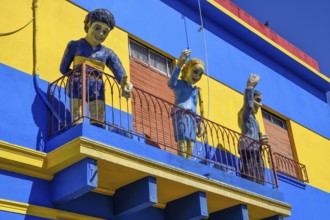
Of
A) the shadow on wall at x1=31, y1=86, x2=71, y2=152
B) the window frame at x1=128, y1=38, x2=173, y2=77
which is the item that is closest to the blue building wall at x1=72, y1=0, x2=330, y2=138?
the window frame at x1=128, y1=38, x2=173, y2=77

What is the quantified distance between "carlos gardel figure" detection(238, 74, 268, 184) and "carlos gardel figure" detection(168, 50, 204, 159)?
3.17 ft

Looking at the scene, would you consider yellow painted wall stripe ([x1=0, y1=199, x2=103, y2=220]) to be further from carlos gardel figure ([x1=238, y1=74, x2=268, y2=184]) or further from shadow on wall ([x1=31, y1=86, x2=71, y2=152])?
carlos gardel figure ([x1=238, y1=74, x2=268, y2=184])

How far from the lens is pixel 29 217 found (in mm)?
6176

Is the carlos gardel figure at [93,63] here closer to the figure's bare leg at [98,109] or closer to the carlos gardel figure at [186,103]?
the figure's bare leg at [98,109]

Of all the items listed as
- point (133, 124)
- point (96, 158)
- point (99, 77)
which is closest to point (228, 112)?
point (133, 124)

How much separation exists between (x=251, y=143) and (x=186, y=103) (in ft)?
4.57

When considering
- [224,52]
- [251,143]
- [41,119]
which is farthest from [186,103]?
[224,52]

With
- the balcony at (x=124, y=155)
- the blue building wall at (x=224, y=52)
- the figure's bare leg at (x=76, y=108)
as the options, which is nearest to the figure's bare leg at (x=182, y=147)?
the balcony at (x=124, y=155)

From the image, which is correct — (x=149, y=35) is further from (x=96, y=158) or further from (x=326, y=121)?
(x=326, y=121)

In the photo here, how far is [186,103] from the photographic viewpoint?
8.08 metres

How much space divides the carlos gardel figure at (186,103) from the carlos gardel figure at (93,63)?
0.93m

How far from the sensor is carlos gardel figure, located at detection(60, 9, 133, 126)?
22.5 feet

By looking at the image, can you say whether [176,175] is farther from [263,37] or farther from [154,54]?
[263,37]

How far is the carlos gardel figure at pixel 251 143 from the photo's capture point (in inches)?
343
